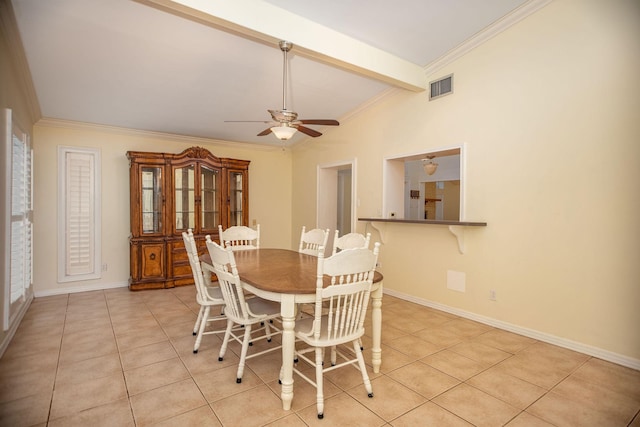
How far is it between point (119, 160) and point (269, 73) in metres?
2.72

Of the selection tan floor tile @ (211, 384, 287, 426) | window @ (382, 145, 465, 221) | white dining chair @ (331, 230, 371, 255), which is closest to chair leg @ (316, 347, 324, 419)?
tan floor tile @ (211, 384, 287, 426)

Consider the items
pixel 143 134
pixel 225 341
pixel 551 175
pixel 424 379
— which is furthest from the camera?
pixel 143 134

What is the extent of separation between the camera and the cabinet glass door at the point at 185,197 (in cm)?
489

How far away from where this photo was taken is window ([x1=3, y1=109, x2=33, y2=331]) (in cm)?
265

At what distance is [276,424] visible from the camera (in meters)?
1.84

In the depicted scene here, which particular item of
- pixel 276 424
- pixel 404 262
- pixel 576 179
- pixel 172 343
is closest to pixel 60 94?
pixel 172 343

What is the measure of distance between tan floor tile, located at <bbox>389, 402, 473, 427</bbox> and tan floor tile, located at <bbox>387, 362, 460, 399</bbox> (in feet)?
0.48

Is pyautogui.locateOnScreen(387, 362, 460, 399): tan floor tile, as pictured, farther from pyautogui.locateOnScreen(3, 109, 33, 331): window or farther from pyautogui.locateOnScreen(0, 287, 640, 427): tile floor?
pyautogui.locateOnScreen(3, 109, 33, 331): window

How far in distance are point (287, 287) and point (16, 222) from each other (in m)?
2.78

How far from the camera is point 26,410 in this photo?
6.35ft

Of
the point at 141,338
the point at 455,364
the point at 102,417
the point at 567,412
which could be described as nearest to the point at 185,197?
the point at 141,338

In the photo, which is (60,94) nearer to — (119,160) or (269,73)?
(119,160)

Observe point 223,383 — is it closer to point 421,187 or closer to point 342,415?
point 342,415

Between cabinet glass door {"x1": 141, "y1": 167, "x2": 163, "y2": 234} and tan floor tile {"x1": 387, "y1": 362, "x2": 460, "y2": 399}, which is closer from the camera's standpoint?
tan floor tile {"x1": 387, "y1": 362, "x2": 460, "y2": 399}
